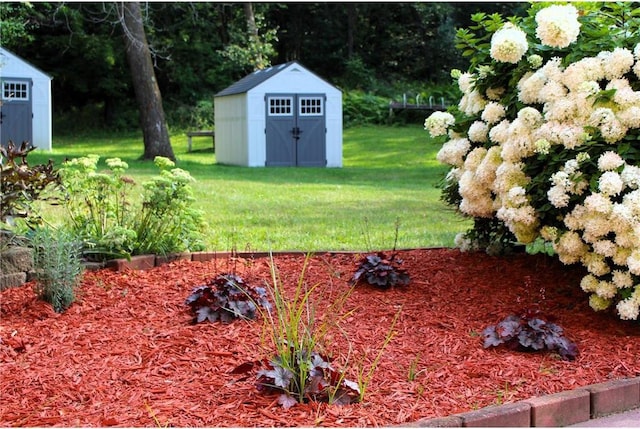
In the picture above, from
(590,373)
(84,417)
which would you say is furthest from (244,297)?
(590,373)

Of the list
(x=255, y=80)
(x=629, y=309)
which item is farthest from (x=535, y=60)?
(x=255, y=80)

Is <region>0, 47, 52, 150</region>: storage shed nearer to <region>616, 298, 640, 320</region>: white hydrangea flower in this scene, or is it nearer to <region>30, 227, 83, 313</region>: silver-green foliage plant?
<region>30, 227, 83, 313</region>: silver-green foliage plant

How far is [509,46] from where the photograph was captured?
5.40 meters

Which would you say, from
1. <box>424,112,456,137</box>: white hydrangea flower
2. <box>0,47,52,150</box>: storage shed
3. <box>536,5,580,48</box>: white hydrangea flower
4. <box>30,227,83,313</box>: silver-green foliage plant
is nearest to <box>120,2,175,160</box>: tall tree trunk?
<box>0,47,52,150</box>: storage shed

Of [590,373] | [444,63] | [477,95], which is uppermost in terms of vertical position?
[444,63]

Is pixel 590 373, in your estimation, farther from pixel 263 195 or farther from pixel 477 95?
pixel 263 195

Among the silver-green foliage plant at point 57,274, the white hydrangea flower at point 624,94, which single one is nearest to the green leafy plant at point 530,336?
the white hydrangea flower at point 624,94

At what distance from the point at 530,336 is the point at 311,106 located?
19768 mm

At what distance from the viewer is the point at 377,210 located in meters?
11.6

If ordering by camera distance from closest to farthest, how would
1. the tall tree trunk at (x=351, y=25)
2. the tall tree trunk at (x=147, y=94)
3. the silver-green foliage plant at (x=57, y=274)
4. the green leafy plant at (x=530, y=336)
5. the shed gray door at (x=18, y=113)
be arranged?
the green leafy plant at (x=530, y=336), the silver-green foliage plant at (x=57, y=274), the tall tree trunk at (x=147, y=94), the shed gray door at (x=18, y=113), the tall tree trunk at (x=351, y=25)

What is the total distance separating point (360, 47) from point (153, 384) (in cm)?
4081

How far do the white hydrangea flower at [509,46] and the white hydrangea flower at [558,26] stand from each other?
18 centimetres

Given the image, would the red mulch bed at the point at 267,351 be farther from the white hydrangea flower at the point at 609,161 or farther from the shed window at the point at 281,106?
the shed window at the point at 281,106

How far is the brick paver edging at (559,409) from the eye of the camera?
340 cm
